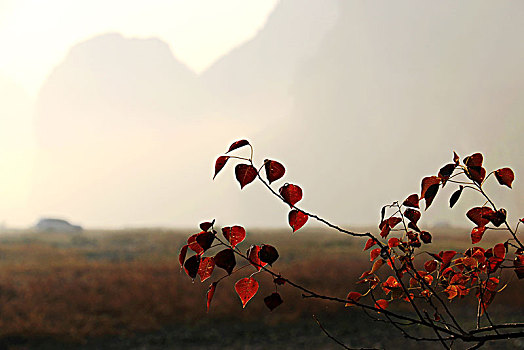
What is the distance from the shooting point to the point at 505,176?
2436 mm

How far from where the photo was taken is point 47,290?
1317 centimetres

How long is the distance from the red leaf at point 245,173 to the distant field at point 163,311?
9.27 m

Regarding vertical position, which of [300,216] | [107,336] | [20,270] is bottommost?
[107,336]

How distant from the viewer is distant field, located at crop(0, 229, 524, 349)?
10.8 metres

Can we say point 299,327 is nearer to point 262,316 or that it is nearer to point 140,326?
point 262,316

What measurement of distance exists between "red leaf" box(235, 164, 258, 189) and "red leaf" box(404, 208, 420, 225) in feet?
4.04

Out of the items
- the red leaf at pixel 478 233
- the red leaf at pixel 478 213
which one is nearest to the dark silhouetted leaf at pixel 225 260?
the red leaf at pixel 478 213

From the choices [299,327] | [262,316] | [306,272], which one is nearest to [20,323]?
[262,316]

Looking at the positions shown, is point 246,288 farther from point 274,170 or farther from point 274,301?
point 274,170

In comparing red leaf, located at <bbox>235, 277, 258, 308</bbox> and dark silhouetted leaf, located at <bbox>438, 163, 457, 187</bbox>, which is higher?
dark silhouetted leaf, located at <bbox>438, 163, 457, 187</bbox>

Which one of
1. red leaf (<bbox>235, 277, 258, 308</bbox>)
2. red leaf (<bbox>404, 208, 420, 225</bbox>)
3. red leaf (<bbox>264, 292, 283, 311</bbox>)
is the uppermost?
red leaf (<bbox>404, 208, 420, 225</bbox>)

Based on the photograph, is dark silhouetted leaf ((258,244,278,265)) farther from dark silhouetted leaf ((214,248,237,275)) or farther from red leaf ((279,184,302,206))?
red leaf ((279,184,302,206))

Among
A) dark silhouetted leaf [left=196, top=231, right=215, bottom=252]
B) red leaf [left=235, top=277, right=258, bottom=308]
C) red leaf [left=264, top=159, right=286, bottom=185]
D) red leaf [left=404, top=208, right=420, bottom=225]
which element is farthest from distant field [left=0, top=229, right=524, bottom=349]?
red leaf [left=264, top=159, right=286, bottom=185]

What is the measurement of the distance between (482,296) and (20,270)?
15493 millimetres
